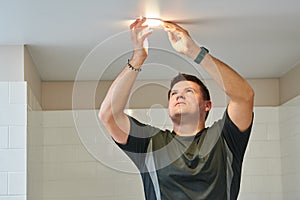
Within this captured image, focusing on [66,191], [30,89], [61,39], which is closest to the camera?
[61,39]

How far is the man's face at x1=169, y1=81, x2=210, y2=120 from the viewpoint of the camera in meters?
2.43

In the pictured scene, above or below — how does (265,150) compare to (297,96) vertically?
below

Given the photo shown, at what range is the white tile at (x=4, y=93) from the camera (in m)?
2.91

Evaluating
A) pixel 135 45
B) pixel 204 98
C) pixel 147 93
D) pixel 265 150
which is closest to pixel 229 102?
pixel 204 98

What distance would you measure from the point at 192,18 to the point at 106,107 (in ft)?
1.85

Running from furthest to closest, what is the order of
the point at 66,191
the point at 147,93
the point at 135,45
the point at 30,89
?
the point at 66,191 → the point at 30,89 → the point at 147,93 → the point at 135,45

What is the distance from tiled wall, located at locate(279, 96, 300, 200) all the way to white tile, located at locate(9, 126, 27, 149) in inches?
62.6

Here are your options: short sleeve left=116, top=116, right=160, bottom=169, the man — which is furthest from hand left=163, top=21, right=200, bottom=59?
short sleeve left=116, top=116, right=160, bottom=169

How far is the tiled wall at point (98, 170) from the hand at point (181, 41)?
1360 millimetres

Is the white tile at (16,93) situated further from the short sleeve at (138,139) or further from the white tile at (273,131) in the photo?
the white tile at (273,131)

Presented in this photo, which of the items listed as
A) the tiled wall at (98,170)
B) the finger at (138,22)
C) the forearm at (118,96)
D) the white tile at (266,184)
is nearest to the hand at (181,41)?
the finger at (138,22)

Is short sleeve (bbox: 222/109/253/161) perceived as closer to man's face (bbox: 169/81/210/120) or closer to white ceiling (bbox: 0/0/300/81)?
man's face (bbox: 169/81/210/120)

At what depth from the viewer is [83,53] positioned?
10.4 feet

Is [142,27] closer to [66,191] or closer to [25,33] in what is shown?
[25,33]
